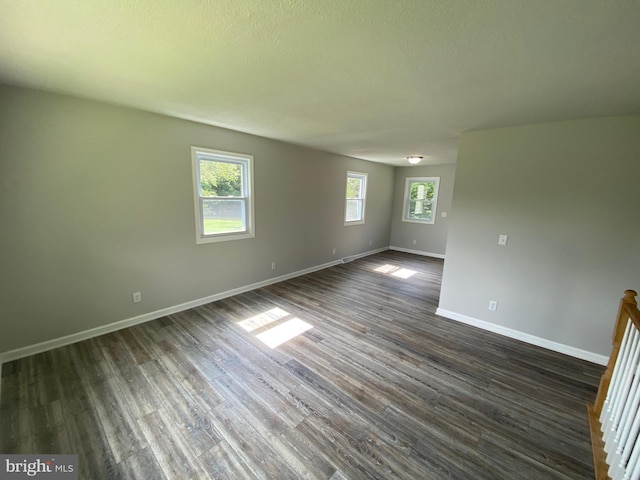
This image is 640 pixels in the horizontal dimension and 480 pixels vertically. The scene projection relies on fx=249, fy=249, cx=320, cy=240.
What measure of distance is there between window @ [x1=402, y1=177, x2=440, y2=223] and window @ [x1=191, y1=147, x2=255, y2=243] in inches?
191

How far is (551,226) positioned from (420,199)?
172 inches

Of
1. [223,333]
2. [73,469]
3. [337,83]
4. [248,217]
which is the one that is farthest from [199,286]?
[337,83]

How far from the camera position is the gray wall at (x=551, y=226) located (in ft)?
7.95

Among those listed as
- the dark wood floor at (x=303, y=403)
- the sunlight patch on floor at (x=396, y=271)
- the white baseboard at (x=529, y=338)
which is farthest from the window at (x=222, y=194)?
the white baseboard at (x=529, y=338)

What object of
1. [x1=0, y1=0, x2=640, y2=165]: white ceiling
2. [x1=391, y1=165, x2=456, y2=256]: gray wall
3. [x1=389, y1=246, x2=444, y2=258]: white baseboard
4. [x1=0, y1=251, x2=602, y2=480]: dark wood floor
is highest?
[x1=0, y1=0, x2=640, y2=165]: white ceiling

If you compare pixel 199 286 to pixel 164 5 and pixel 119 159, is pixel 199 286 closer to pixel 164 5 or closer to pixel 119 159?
pixel 119 159

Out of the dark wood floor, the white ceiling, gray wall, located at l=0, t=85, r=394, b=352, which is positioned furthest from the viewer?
gray wall, located at l=0, t=85, r=394, b=352

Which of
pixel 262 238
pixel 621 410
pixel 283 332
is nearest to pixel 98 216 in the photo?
pixel 262 238

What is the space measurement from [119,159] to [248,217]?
1743 millimetres

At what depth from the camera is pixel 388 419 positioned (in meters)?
1.87

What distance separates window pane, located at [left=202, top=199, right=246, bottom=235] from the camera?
3562 mm

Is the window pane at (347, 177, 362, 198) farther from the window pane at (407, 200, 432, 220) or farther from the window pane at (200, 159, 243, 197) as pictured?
Result: the window pane at (200, 159, 243, 197)

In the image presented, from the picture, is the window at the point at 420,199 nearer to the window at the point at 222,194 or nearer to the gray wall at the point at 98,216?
the gray wall at the point at 98,216

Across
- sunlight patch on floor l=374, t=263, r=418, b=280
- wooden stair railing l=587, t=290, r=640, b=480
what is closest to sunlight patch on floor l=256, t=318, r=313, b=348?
wooden stair railing l=587, t=290, r=640, b=480
